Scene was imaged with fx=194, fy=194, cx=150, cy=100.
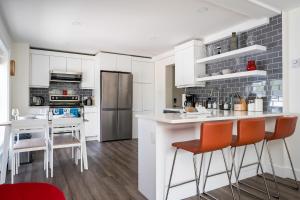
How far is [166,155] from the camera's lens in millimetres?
2137

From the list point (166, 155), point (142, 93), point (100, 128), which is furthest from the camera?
point (142, 93)

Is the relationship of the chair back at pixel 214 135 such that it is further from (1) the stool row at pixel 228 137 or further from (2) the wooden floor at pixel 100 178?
(2) the wooden floor at pixel 100 178

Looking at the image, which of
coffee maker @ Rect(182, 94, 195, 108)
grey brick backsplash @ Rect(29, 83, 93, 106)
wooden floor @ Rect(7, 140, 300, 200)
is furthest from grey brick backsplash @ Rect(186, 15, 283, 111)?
grey brick backsplash @ Rect(29, 83, 93, 106)

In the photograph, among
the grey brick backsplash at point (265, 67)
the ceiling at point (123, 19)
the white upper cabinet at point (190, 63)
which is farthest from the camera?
the white upper cabinet at point (190, 63)

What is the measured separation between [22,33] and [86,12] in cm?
192

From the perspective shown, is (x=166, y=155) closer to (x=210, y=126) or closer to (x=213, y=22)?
(x=210, y=126)

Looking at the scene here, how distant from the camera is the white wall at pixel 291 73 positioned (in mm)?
2779

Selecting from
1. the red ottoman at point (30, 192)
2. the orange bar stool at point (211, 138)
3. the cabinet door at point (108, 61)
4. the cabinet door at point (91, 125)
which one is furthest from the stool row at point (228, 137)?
the cabinet door at point (108, 61)

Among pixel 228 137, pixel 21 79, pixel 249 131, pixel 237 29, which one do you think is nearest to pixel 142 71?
pixel 237 29

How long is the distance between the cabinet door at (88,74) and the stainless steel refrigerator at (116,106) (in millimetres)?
637

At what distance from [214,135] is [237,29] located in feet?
8.47

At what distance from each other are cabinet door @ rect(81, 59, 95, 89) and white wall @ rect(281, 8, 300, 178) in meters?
4.62

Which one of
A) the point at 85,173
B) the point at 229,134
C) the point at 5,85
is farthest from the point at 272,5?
the point at 5,85

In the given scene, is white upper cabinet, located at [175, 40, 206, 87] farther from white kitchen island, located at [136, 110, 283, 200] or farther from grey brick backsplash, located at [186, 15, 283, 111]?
white kitchen island, located at [136, 110, 283, 200]
